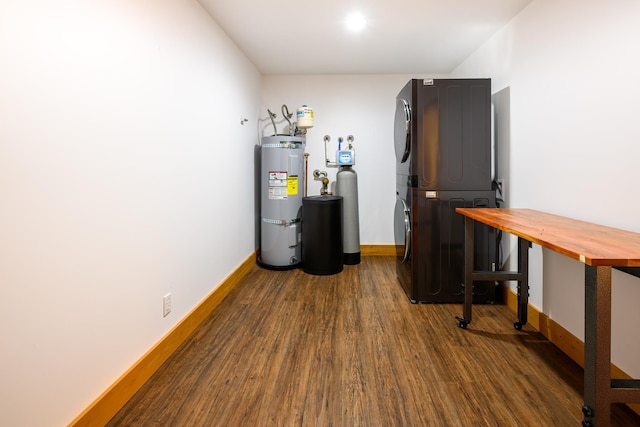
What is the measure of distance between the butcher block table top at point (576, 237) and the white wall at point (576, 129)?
0.20 meters

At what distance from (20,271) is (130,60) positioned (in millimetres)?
1121

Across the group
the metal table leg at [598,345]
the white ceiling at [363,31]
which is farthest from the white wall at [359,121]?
the metal table leg at [598,345]

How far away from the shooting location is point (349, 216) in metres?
4.25

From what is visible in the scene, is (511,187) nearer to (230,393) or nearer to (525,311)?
(525,311)

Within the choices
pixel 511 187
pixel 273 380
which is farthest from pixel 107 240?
pixel 511 187

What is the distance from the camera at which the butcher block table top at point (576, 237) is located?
1.11 meters

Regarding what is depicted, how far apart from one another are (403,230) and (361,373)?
154 cm

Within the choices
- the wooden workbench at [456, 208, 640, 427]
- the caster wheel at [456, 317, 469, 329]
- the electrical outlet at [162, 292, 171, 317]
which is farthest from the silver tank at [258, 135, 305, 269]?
the wooden workbench at [456, 208, 640, 427]

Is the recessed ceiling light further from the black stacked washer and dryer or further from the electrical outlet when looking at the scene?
the electrical outlet

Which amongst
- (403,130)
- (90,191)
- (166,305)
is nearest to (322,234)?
(403,130)

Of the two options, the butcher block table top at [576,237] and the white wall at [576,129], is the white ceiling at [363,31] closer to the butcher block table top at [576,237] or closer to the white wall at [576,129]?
the white wall at [576,129]

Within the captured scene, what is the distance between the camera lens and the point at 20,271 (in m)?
1.15

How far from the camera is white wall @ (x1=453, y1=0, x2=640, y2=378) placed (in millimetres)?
1673

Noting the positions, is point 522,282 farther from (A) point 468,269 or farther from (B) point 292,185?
(B) point 292,185
